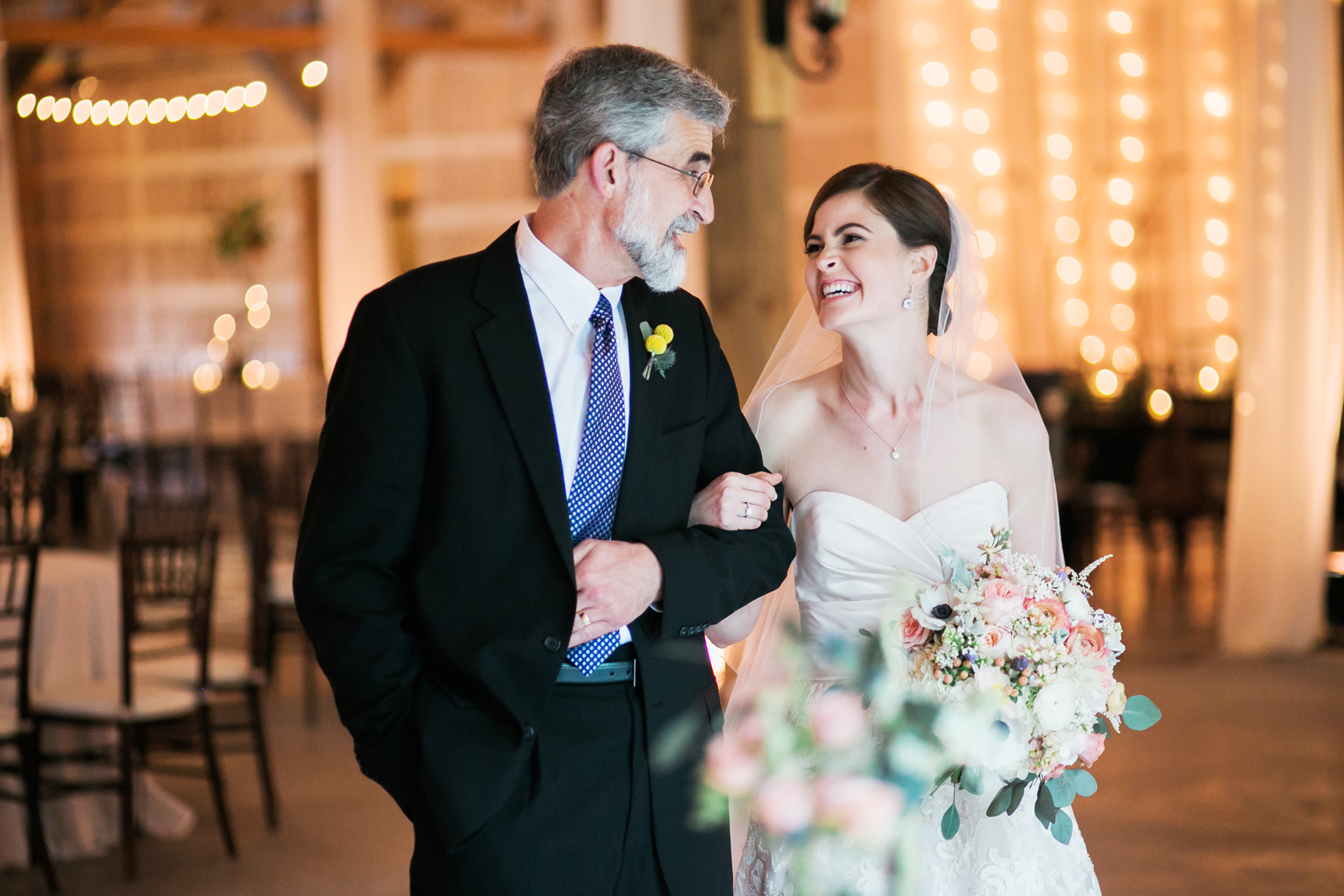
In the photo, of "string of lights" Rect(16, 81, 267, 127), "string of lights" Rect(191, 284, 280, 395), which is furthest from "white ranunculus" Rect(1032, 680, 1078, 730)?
"string of lights" Rect(16, 81, 267, 127)

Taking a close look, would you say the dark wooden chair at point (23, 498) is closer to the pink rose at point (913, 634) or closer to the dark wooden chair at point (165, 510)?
the dark wooden chair at point (165, 510)

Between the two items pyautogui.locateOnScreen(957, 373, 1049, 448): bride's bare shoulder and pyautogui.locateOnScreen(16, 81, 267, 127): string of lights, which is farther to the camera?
pyautogui.locateOnScreen(16, 81, 267, 127): string of lights

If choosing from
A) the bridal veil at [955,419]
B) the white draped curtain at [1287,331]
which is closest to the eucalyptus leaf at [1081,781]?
the bridal veil at [955,419]

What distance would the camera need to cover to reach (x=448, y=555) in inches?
65.3

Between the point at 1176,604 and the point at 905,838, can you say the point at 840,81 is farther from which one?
the point at 905,838

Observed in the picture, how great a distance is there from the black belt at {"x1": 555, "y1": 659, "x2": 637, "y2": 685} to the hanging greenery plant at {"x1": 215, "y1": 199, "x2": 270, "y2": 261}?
13526 millimetres

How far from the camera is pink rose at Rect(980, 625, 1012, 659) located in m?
1.86

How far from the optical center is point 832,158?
9656 millimetres

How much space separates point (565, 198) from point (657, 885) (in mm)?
944

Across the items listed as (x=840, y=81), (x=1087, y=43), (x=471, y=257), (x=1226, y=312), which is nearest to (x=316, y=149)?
(x=840, y=81)

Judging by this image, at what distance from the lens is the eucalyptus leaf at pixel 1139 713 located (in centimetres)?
197

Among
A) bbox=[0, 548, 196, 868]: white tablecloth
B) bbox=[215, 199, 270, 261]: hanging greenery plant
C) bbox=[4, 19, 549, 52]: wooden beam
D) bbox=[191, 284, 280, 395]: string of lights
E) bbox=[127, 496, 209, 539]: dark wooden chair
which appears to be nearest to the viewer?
bbox=[0, 548, 196, 868]: white tablecloth

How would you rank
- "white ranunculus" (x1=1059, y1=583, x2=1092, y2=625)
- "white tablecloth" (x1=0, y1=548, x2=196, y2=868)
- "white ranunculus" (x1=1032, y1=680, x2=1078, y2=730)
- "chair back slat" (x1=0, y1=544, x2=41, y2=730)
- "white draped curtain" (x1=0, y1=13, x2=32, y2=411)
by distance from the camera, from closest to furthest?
1. "white ranunculus" (x1=1032, y1=680, x2=1078, y2=730)
2. "white ranunculus" (x1=1059, y1=583, x2=1092, y2=625)
3. "chair back slat" (x1=0, y1=544, x2=41, y2=730)
4. "white tablecloth" (x1=0, y1=548, x2=196, y2=868)
5. "white draped curtain" (x1=0, y1=13, x2=32, y2=411)

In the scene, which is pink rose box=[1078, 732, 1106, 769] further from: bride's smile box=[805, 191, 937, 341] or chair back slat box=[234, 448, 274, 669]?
chair back slat box=[234, 448, 274, 669]
